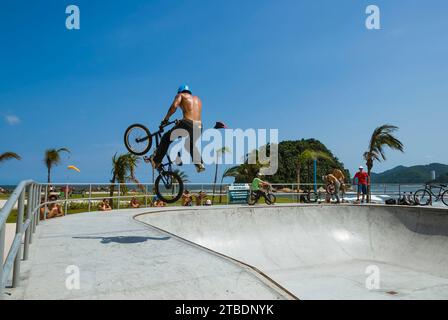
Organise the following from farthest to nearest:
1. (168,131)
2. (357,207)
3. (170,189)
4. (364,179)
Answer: (364,179) → (357,207) → (170,189) → (168,131)

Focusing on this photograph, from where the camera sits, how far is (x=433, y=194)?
18.1 meters

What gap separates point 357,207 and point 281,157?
259 feet

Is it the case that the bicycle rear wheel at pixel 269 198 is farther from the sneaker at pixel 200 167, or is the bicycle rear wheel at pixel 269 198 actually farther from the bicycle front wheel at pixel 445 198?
the sneaker at pixel 200 167

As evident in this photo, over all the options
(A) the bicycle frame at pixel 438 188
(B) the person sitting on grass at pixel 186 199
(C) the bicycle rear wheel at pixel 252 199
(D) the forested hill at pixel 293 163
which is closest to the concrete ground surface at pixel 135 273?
(B) the person sitting on grass at pixel 186 199

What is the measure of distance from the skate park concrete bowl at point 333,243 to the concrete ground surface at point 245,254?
0.04 m

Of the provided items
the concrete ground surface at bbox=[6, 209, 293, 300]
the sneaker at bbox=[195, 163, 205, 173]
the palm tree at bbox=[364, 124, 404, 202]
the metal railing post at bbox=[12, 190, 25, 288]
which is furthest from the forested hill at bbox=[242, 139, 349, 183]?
the metal railing post at bbox=[12, 190, 25, 288]

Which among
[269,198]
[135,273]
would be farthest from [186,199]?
[135,273]

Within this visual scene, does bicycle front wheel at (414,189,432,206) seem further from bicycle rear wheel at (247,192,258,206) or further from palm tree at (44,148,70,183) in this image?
palm tree at (44,148,70,183)

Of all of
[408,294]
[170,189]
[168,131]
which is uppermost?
[168,131]

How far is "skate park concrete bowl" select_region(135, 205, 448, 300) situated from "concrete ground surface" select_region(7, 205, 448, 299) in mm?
40

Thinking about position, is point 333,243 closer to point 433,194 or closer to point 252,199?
point 252,199
